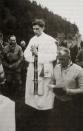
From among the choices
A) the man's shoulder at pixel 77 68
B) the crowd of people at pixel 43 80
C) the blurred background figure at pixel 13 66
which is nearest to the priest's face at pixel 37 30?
the crowd of people at pixel 43 80

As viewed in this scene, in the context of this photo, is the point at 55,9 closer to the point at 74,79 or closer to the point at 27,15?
the point at 27,15

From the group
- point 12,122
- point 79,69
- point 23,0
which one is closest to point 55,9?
point 23,0

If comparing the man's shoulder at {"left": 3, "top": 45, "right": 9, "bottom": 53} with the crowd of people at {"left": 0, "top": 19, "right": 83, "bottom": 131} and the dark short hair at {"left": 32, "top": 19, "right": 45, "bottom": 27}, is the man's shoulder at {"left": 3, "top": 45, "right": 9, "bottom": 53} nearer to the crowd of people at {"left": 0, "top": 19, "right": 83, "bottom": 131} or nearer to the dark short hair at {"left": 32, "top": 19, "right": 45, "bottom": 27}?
the crowd of people at {"left": 0, "top": 19, "right": 83, "bottom": 131}

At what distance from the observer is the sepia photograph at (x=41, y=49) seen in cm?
276

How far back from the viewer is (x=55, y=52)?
2.77 metres

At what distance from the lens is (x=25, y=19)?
2850mm

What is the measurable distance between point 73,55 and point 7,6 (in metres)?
0.52

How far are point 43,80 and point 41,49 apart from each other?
19 centimetres

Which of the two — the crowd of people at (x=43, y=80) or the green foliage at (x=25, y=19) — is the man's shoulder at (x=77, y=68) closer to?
the crowd of people at (x=43, y=80)

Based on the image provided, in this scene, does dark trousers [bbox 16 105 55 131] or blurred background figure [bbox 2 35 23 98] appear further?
blurred background figure [bbox 2 35 23 98]

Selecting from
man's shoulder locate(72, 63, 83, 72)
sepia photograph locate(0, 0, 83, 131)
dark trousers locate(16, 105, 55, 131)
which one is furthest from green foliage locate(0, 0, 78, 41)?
dark trousers locate(16, 105, 55, 131)

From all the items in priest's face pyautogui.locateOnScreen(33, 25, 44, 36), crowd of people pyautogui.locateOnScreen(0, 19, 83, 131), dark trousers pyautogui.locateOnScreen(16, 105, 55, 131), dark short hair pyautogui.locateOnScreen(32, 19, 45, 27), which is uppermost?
dark short hair pyautogui.locateOnScreen(32, 19, 45, 27)

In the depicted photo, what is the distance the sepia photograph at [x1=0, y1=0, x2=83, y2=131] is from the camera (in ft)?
9.04

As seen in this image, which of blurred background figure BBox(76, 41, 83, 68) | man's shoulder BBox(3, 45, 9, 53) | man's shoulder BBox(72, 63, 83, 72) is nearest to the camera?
man's shoulder BBox(72, 63, 83, 72)
